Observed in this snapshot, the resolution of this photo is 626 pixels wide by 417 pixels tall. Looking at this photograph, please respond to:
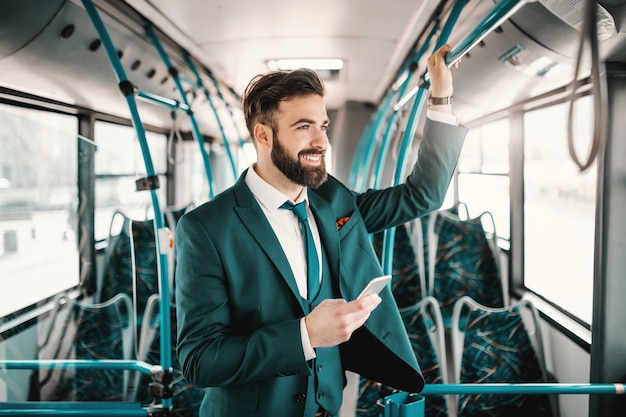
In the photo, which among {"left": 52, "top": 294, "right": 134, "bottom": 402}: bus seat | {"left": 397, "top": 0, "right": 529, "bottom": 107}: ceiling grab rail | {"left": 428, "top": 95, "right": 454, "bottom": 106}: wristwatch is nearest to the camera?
{"left": 397, "top": 0, "right": 529, "bottom": 107}: ceiling grab rail

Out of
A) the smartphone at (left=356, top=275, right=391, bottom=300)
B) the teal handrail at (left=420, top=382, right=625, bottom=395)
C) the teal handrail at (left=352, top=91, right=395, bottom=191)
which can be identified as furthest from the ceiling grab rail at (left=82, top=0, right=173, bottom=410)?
the teal handrail at (left=352, top=91, right=395, bottom=191)

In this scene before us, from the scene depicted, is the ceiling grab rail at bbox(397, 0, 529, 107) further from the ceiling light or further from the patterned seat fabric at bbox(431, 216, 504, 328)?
the ceiling light

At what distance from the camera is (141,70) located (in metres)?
3.53

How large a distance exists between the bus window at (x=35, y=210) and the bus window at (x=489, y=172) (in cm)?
264

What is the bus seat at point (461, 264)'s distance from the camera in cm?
374

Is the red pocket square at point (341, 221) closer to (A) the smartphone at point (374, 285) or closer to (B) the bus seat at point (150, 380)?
(A) the smartphone at point (374, 285)

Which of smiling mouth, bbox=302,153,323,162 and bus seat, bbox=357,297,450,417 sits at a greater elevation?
smiling mouth, bbox=302,153,323,162

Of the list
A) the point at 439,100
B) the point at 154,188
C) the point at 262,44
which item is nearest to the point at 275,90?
the point at 439,100

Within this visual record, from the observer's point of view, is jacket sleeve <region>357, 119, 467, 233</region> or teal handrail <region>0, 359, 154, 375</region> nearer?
jacket sleeve <region>357, 119, 467, 233</region>

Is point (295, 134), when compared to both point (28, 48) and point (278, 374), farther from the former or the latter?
point (28, 48)

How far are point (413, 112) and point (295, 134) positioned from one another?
1114 mm

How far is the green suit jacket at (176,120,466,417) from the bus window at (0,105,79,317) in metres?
0.86

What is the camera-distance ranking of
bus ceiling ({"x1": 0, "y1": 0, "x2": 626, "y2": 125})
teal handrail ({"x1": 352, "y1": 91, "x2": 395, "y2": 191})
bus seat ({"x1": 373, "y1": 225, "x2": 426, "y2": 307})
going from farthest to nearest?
1. teal handrail ({"x1": 352, "y1": 91, "x2": 395, "y2": 191})
2. bus seat ({"x1": 373, "y1": 225, "x2": 426, "y2": 307})
3. bus ceiling ({"x1": 0, "y1": 0, "x2": 626, "y2": 125})

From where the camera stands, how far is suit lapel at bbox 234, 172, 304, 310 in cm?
137
